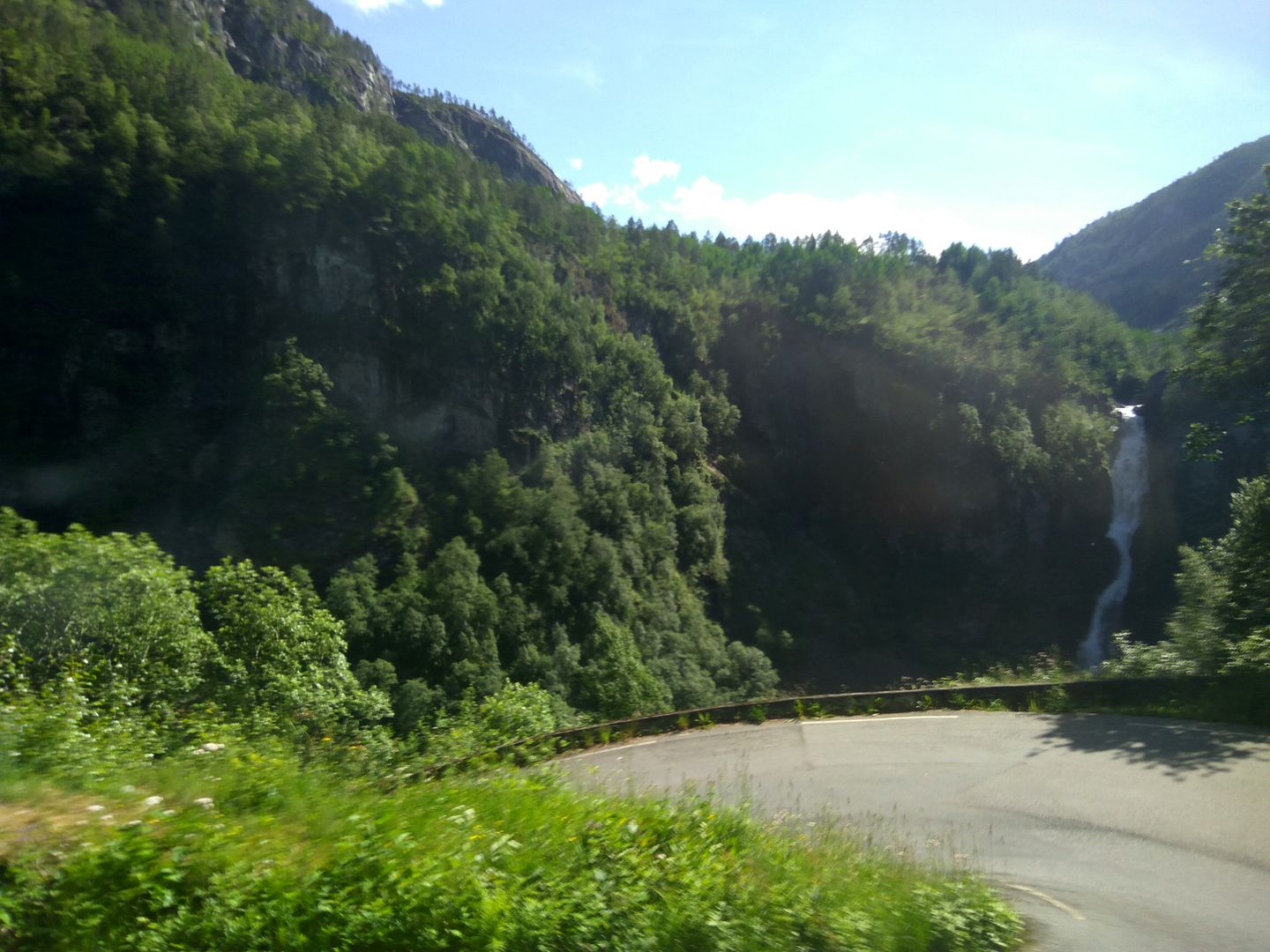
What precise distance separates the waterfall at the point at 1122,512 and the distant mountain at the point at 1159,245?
30596 mm

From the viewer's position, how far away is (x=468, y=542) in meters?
39.6

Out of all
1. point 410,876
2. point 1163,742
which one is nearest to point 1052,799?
point 1163,742

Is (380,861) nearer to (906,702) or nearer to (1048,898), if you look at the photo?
(1048,898)

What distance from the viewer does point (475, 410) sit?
45531mm

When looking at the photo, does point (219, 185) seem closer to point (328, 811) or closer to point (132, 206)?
point (132, 206)

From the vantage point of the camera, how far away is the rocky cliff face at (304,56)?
212ft

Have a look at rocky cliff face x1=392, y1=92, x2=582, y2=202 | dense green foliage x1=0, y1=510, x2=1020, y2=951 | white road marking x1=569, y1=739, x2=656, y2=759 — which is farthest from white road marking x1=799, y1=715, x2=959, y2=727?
rocky cliff face x1=392, y1=92, x2=582, y2=202

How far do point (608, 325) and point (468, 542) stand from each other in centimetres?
2192

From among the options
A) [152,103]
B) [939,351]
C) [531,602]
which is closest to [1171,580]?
[939,351]

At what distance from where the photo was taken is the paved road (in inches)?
186

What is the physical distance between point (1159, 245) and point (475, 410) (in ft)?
339

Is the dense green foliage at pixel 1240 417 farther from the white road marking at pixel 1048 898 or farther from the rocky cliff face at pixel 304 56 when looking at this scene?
the rocky cliff face at pixel 304 56

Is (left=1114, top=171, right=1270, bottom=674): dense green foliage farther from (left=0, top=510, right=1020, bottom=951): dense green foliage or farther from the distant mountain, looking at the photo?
the distant mountain

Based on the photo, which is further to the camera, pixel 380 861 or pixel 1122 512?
pixel 1122 512
